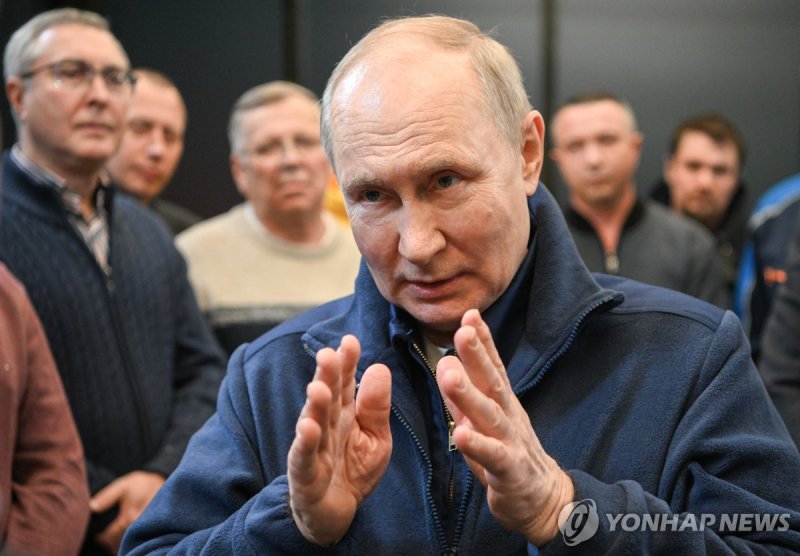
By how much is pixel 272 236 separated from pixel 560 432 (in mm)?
2066

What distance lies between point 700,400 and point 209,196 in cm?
407

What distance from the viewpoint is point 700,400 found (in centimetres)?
143

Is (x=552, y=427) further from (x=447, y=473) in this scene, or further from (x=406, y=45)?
(x=406, y=45)

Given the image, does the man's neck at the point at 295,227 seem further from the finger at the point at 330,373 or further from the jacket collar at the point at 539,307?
the finger at the point at 330,373

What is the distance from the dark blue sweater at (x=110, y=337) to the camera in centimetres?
247

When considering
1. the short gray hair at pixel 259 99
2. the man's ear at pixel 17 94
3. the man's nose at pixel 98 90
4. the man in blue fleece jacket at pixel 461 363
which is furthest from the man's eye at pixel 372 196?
the short gray hair at pixel 259 99

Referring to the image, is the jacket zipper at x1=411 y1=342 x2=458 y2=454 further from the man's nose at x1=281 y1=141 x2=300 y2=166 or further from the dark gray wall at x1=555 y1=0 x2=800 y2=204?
the dark gray wall at x1=555 y1=0 x2=800 y2=204

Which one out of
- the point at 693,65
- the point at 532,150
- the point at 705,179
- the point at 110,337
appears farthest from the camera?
the point at 693,65

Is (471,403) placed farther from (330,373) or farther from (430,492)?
(430,492)

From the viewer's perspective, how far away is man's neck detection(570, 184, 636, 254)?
379cm

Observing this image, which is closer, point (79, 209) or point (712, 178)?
point (79, 209)

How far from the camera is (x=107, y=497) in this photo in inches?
93.7

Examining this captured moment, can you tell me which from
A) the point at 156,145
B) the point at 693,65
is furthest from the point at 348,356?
the point at 693,65

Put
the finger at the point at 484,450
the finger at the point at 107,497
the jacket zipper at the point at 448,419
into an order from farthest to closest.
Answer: the finger at the point at 107,497
the jacket zipper at the point at 448,419
the finger at the point at 484,450
